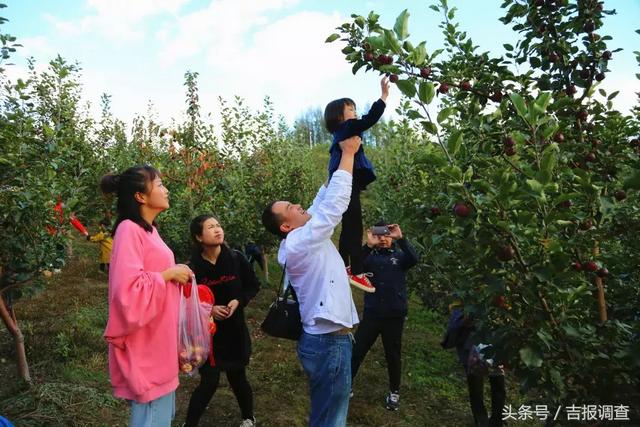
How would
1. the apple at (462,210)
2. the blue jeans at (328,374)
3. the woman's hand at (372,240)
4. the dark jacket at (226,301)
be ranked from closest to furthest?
the apple at (462,210)
the blue jeans at (328,374)
the dark jacket at (226,301)
the woman's hand at (372,240)

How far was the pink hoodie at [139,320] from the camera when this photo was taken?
2164 mm

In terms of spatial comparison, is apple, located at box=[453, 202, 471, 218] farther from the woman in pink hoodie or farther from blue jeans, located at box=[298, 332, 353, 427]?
the woman in pink hoodie

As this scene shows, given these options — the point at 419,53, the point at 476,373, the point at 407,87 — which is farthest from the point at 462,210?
the point at 476,373

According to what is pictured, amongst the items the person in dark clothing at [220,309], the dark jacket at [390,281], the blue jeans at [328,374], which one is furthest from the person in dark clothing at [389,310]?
the blue jeans at [328,374]

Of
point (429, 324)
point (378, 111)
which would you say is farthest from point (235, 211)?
point (378, 111)

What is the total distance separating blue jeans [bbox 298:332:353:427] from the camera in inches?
92.7

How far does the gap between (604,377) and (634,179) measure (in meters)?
0.81

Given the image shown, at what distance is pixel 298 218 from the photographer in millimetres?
2592

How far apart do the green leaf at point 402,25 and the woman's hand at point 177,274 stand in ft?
4.74

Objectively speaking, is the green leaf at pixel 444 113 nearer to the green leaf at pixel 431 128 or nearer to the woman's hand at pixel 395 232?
the green leaf at pixel 431 128

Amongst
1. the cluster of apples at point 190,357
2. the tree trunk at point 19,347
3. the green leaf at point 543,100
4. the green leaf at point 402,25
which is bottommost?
the tree trunk at point 19,347

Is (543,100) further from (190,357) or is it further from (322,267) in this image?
(190,357)

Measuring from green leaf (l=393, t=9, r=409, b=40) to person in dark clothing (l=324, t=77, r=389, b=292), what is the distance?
1.48 feet

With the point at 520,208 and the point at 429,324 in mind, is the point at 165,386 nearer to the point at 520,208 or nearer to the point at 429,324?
the point at 520,208
